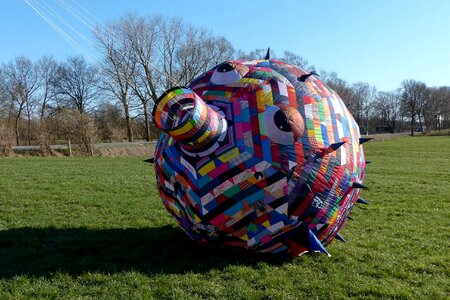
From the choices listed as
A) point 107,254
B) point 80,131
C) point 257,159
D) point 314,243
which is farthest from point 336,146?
point 80,131

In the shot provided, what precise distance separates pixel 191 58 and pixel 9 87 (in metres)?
25.7

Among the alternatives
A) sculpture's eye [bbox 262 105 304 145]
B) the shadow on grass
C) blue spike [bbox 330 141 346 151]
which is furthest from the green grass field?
sculpture's eye [bbox 262 105 304 145]

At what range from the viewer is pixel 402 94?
106938 millimetres

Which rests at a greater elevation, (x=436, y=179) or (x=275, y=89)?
(x=275, y=89)

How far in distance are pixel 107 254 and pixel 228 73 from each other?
3.30m

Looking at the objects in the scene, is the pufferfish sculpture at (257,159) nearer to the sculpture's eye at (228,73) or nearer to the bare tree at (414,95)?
the sculpture's eye at (228,73)

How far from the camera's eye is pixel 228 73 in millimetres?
6027

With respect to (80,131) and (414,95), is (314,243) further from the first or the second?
(414,95)

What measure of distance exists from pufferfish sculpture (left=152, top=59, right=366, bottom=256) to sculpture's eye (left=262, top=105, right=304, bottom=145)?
13 mm

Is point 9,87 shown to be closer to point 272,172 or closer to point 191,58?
point 191,58

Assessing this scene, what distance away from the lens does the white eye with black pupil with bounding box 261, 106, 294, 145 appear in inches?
218

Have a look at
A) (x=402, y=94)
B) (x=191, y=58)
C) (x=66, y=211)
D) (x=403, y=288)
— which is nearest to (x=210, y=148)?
(x=403, y=288)

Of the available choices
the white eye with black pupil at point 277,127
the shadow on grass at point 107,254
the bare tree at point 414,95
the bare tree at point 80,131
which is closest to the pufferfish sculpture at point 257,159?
the white eye with black pupil at point 277,127

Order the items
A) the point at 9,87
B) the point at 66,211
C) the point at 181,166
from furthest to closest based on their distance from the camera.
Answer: the point at 9,87
the point at 66,211
the point at 181,166
